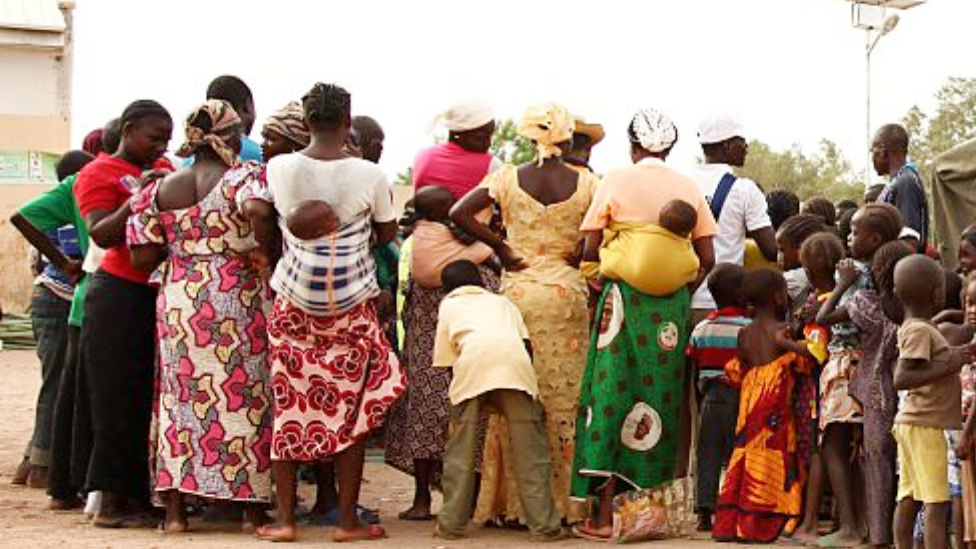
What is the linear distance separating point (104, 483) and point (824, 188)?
39.9m

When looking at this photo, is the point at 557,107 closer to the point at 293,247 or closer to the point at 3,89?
the point at 293,247

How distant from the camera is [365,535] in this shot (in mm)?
7547

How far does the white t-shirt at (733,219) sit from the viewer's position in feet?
27.1

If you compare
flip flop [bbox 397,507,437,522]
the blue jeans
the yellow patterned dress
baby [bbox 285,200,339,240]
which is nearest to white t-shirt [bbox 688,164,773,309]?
the yellow patterned dress

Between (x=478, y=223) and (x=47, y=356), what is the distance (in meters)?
2.89

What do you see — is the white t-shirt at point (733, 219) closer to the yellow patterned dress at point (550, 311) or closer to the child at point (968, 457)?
the yellow patterned dress at point (550, 311)

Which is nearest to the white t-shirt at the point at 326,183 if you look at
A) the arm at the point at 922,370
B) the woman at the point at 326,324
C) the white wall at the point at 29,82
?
the woman at the point at 326,324

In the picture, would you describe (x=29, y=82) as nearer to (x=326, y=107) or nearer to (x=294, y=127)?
(x=294, y=127)

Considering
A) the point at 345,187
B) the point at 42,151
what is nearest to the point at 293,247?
→ the point at 345,187

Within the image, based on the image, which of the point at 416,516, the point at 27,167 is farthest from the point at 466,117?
the point at 27,167

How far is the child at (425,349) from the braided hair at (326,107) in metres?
0.88

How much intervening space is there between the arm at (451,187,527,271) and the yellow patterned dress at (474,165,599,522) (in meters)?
0.03

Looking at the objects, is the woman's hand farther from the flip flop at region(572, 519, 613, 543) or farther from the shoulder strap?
the flip flop at region(572, 519, 613, 543)

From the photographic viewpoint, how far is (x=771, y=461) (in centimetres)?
760
